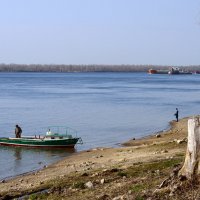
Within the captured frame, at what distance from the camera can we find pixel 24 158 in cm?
3136

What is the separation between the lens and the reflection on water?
2659cm

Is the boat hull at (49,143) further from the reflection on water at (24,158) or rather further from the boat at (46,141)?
the reflection on water at (24,158)

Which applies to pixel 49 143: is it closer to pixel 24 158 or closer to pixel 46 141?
pixel 46 141

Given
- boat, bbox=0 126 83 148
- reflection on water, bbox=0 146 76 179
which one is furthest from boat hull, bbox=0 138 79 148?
reflection on water, bbox=0 146 76 179

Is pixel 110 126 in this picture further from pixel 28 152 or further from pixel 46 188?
pixel 46 188

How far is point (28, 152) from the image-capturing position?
34.2 meters

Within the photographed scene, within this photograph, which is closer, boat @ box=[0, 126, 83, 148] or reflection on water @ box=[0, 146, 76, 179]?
reflection on water @ box=[0, 146, 76, 179]

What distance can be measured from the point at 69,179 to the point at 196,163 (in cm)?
643

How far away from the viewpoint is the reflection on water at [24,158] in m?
26.6

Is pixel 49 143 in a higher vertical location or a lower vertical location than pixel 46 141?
lower

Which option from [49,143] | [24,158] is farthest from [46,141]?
[24,158]

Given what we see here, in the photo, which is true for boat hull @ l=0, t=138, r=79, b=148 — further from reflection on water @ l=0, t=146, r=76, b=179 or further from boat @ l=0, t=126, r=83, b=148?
reflection on water @ l=0, t=146, r=76, b=179

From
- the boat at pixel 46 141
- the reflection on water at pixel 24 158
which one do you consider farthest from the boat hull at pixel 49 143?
the reflection on water at pixel 24 158

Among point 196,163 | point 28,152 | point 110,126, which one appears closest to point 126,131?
point 110,126
